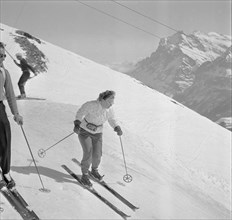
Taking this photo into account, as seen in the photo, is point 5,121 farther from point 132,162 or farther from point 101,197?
point 132,162

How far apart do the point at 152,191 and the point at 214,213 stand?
2031mm

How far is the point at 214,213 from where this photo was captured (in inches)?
412

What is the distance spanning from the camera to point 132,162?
40.0 ft

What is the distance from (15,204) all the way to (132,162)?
629 cm

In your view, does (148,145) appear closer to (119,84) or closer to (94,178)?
(94,178)

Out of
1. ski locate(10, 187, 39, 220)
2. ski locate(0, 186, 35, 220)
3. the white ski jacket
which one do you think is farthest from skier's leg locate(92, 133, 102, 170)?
ski locate(0, 186, 35, 220)

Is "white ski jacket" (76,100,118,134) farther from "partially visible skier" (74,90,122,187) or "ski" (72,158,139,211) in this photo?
"ski" (72,158,139,211)

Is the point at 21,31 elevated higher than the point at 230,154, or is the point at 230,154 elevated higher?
the point at 21,31

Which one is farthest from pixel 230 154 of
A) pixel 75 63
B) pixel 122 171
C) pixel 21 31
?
pixel 21 31

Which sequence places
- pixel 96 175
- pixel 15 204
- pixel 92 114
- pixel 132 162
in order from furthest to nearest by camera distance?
pixel 132 162, pixel 96 175, pixel 92 114, pixel 15 204

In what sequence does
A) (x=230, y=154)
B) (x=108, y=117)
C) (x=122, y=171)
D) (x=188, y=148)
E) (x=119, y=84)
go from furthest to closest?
(x=119, y=84), (x=230, y=154), (x=188, y=148), (x=122, y=171), (x=108, y=117)

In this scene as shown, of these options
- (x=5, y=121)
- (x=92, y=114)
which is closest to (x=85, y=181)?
(x=92, y=114)

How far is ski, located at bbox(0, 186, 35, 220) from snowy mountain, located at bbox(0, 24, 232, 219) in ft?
0.31

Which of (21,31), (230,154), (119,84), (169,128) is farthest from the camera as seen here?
(21,31)
